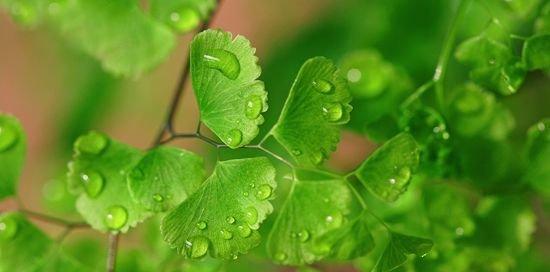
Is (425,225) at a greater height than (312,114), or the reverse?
(312,114)

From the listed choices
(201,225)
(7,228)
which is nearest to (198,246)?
(201,225)

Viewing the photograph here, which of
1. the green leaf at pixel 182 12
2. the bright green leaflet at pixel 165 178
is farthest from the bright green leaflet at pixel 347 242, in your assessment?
the green leaf at pixel 182 12

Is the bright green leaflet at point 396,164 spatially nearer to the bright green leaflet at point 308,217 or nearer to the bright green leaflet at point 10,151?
the bright green leaflet at point 308,217

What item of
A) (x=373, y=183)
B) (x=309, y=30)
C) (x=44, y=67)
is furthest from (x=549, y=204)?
(x=44, y=67)

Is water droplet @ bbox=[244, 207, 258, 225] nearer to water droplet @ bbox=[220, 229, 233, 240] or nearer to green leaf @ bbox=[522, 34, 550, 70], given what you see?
water droplet @ bbox=[220, 229, 233, 240]

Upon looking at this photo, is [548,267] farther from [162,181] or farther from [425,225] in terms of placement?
[162,181]

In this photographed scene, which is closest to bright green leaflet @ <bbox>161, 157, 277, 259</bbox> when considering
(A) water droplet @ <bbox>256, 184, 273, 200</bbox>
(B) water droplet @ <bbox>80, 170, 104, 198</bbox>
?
(A) water droplet @ <bbox>256, 184, 273, 200</bbox>

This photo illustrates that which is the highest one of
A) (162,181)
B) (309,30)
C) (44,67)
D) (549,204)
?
(162,181)
